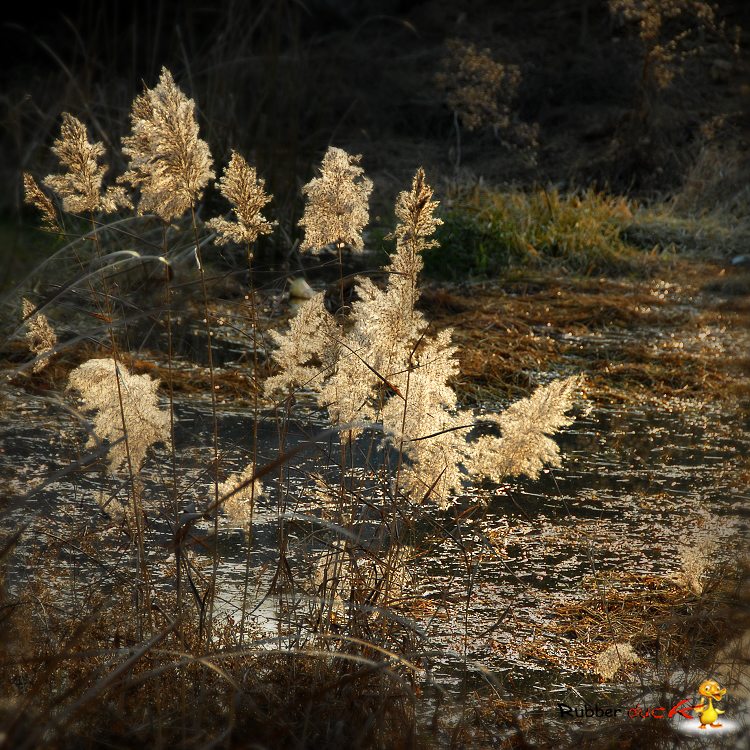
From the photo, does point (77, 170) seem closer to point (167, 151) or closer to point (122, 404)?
point (167, 151)

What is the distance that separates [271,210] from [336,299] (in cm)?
73

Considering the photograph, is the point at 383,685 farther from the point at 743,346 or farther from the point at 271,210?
the point at 271,210

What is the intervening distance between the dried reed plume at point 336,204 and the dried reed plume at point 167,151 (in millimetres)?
211

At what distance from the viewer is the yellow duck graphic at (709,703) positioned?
1699mm

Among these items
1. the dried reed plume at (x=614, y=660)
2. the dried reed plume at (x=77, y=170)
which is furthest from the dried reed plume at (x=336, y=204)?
the dried reed plume at (x=614, y=660)

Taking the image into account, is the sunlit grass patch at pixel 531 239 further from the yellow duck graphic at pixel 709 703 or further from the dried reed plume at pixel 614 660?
the yellow duck graphic at pixel 709 703

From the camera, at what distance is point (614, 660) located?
1.98 meters

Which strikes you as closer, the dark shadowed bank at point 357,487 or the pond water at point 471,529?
the dark shadowed bank at point 357,487

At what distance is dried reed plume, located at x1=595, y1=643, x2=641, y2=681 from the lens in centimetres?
195

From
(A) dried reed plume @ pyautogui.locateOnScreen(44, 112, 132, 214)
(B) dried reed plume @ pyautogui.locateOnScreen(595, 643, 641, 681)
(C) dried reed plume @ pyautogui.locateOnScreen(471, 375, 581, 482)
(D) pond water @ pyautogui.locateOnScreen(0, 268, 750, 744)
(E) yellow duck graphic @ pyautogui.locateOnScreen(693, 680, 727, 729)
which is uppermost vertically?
(A) dried reed plume @ pyautogui.locateOnScreen(44, 112, 132, 214)

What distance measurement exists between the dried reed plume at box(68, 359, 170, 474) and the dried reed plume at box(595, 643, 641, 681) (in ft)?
3.00

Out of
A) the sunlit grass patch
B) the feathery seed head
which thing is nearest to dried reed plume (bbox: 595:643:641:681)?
the feathery seed head

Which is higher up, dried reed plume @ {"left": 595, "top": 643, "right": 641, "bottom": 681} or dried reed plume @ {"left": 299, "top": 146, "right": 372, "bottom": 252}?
dried reed plume @ {"left": 299, "top": 146, "right": 372, "bottom": 252}

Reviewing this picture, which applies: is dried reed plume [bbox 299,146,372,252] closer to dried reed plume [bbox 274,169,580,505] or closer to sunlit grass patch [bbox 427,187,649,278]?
dried reed plume [bbox 274,169,580,505]
